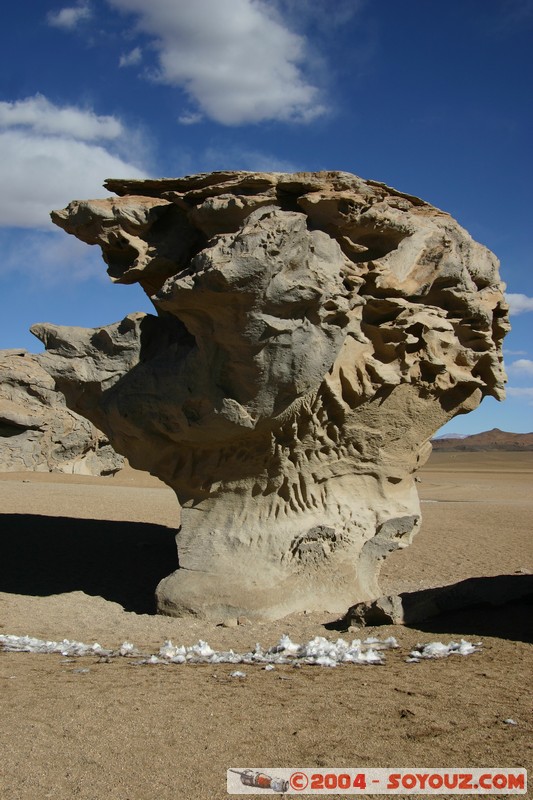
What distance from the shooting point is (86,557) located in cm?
927

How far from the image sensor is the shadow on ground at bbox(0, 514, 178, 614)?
792 centimetres

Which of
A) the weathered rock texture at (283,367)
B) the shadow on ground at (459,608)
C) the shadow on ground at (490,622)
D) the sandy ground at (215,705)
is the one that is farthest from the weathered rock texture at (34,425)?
the shadow on ground at (490,622)

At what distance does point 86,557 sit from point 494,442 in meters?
98.8

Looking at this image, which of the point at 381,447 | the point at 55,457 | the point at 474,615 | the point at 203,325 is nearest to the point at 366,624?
the point at 474,615

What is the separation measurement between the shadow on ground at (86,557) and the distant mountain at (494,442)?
82.4 m

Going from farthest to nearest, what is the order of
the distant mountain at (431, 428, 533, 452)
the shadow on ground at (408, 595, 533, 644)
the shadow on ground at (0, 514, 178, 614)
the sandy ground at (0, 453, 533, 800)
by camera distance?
1. the distant mountain at (431, 428, 533, 452)
2. the shadow on ground at (0, 514, 178, 614)
3. the shadow on ground at (408, 595, 533, 644)
4. the sandy ground at (0, 453, 533, 800)

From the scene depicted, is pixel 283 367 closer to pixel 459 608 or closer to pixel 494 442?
pixel 459 608

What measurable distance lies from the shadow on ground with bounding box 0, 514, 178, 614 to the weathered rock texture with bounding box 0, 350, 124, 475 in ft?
25.6

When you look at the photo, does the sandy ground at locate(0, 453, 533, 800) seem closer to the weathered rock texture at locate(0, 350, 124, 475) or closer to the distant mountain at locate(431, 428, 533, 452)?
the weathered rock texture at locate(0, 350, 124, 475)

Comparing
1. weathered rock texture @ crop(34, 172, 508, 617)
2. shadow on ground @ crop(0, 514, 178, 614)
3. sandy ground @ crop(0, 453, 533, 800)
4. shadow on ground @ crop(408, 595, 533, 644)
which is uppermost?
weathered rock texture @ crop(34, 172, 508, 617)

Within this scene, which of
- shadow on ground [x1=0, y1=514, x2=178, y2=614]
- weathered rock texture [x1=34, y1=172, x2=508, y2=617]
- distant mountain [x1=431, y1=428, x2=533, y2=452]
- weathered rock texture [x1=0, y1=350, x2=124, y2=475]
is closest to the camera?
weathered rock texture [x1=34, y1=172, x2=508, y2=617]

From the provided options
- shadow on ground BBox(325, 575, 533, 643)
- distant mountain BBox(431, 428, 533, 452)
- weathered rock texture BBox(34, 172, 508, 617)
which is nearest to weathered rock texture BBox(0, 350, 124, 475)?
weathered rock texture BBox(34, 172, 508, 617)

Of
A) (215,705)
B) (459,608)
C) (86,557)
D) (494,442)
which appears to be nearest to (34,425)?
(86,557)

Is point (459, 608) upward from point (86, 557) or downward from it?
downward
